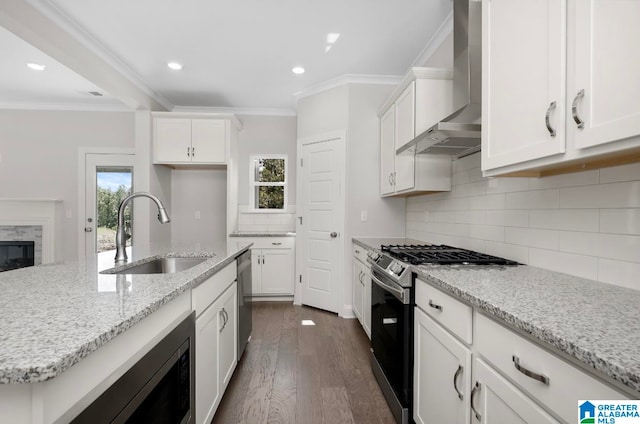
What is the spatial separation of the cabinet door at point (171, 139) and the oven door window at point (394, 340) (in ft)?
10.4

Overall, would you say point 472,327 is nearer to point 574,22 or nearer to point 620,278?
point 620,278

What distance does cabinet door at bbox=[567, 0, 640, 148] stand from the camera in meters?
0.82

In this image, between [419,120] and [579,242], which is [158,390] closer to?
[579,242]

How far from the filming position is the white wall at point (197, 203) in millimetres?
4566

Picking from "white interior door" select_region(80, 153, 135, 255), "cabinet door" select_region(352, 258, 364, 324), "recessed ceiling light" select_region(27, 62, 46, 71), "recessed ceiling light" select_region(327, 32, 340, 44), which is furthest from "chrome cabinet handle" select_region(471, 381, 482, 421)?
"white interior door" select_region(80, 153, 135, 255)

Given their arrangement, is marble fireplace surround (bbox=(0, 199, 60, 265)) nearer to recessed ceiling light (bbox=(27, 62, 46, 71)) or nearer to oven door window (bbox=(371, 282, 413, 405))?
recessed ceiling light (bbox=(27, 62, 46, 71))

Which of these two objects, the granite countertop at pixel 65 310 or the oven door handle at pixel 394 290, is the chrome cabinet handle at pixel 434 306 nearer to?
the oven door handle at pixel 394 290

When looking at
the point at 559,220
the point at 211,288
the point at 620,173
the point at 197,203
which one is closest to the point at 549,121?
the point at 620,173

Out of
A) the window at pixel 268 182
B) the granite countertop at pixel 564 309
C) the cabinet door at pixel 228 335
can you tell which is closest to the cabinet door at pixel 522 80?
the granite countertop at pixel 564 309

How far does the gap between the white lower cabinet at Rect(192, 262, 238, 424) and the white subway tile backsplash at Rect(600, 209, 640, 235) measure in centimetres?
169

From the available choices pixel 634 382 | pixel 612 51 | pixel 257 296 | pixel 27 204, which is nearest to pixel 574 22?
pixel 612 51

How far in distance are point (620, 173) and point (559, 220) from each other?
33 centimetres

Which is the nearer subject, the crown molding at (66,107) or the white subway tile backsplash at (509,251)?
the white subway tile backsplash at (509,251)

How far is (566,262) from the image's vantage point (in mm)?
1389
